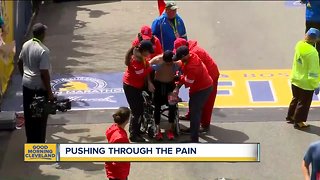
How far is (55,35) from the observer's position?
1462 cm

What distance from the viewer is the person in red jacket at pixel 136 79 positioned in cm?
843

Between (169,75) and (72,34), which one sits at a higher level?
(169,75)

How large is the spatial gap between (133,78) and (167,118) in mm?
1316

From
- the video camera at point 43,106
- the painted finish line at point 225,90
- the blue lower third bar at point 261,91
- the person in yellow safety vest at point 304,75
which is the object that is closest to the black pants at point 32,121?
the video camera at point 43,106

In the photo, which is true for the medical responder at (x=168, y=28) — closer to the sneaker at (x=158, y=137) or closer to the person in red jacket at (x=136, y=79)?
the person in red jacket at (x=136, y=79)

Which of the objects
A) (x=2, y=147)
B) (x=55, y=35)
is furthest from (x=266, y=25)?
(x=2, y=147)

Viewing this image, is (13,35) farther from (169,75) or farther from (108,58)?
(169,75)

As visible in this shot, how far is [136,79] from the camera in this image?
8.69 m

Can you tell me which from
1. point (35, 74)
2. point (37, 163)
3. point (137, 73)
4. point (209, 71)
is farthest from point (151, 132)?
point (35, 74)

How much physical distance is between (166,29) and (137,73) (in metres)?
1.39

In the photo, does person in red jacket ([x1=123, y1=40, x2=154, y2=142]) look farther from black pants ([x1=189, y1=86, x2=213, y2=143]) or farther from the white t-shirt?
the white t-shirt

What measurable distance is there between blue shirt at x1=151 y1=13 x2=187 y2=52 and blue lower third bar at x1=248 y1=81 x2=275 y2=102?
184 cm

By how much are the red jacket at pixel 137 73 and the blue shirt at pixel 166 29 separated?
1208 mm

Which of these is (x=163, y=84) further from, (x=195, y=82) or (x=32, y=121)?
(x=32, y=121)
